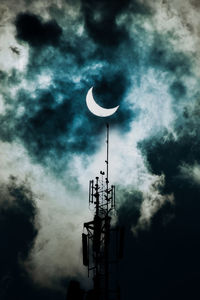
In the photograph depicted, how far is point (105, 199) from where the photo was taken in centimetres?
2975

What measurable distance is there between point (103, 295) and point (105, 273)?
191 cm

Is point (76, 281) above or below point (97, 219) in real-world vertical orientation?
below

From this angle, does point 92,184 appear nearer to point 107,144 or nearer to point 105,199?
point 105,199

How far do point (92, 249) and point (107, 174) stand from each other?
770cm

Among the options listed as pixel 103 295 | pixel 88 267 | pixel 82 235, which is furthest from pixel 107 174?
pixel 103 295

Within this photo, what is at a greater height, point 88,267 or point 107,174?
point 107,174

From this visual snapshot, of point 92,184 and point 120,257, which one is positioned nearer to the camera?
point 120,257

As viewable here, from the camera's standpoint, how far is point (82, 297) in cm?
2562

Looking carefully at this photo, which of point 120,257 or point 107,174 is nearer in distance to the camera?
point 120,257

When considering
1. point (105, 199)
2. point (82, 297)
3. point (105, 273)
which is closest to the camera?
point (82, 297)

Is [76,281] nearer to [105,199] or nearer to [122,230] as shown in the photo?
[122,230]

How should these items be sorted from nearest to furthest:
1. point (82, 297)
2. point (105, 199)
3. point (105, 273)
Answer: point (82, 297) → point (105, 273) → point (105, 199)

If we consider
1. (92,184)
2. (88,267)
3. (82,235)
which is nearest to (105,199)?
(92,184)

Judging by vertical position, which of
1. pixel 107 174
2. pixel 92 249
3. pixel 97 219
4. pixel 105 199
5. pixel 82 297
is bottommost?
pixel 82 297
